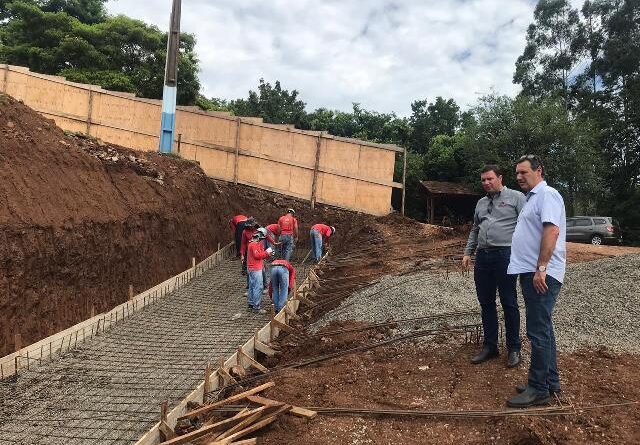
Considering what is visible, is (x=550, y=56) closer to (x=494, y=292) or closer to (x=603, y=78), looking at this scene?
(x=603, y=78)

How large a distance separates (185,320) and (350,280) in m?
3.32

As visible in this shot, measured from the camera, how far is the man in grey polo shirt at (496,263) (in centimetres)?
408

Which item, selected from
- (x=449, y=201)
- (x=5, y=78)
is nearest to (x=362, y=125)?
(x=449, y=201)

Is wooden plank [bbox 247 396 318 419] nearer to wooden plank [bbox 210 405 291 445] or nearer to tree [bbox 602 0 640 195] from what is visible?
wooden plank [bbox 210 405 291 445]

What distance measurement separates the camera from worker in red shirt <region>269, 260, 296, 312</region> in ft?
25.7

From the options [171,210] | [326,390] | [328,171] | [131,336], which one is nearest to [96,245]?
[131,336]

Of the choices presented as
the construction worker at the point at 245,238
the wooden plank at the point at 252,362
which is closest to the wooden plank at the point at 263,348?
the wooden plank at the point at 252,362

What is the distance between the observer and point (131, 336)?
7355 mm

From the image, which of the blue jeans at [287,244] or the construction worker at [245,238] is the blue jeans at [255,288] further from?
the blue jeans at [287,244]

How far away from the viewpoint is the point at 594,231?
1609cm

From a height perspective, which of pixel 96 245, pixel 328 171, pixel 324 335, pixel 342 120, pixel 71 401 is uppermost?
pixel 342 120

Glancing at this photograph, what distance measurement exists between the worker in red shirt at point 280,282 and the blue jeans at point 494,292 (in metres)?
4.05

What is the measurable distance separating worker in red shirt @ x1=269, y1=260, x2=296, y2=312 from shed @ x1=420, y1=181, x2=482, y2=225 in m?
13.2

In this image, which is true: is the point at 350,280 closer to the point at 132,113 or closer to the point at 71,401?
the point at 71,401
